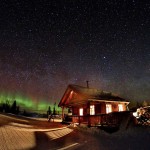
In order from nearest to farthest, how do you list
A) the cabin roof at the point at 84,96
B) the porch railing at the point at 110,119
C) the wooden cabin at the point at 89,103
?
the porch railing at the point at 110,119
the wooden cabin at the point at 89,103
the cabin roof at the point at 84,96

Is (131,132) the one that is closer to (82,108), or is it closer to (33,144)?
(33,144)

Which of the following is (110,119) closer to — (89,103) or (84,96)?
(89,103)

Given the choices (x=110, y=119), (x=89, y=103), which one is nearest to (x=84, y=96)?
(x=89, y=103)

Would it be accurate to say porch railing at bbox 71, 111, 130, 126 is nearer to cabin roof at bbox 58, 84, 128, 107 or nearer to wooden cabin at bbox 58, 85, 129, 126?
wooden cabin at bbox 58, 85, 129, 126

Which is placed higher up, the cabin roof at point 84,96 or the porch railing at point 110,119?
the cabin roof at point 84,96

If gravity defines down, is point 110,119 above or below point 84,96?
below

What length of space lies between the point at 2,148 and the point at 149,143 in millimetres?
7502

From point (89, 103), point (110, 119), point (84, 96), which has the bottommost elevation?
point (110, 119)

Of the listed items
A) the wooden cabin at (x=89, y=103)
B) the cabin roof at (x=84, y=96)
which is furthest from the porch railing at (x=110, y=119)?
the cabin roof at (x=84, y=96)

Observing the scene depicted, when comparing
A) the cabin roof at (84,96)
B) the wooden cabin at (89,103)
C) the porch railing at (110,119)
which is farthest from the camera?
the cabin roof at (84,96)

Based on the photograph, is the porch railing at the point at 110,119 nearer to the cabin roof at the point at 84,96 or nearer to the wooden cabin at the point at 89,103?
the wooden cabin at the point at 89,103

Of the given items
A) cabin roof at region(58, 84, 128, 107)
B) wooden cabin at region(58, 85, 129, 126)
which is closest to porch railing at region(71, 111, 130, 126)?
wooden cabin at region(58, 85, 129, 126)

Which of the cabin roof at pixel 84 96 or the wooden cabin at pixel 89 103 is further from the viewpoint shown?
the cabin roof at pixel 84 96

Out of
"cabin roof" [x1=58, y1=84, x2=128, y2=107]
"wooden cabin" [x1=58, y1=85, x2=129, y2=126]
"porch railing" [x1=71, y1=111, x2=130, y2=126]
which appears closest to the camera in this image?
"porch railing" [x1=71, y1=111, x2=130, y2=126]
